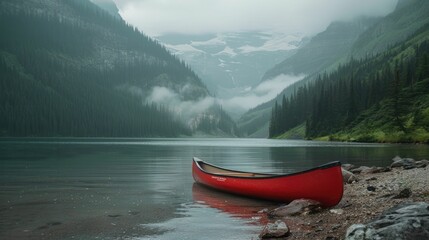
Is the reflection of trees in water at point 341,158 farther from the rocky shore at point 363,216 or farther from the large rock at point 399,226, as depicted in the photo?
the large rock at point 399,226

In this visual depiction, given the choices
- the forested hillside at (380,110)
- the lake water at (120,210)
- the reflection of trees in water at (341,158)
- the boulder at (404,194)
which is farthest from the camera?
the forested hillside at (380,110)

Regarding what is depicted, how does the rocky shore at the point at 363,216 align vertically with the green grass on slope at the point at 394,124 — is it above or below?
below

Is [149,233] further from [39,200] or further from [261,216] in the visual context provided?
[39,200]

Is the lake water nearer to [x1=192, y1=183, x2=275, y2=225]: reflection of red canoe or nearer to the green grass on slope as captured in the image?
[x1=192, y1=183, x2=275, y2=225]: reflection of red canoe

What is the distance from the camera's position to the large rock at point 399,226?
11812 millimetres

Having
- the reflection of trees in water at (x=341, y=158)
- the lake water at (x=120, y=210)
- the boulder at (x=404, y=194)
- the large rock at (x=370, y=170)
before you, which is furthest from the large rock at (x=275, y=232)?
the reflection of trees in water at (x=341, y=158)

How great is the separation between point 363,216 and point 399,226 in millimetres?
5179

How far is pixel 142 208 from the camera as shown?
23.4 m

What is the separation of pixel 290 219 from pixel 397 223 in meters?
7.47

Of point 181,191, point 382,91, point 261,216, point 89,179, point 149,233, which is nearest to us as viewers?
point 149,233

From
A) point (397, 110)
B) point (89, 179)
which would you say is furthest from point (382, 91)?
point (89, 179)

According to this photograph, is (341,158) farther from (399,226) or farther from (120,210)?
(399,226)

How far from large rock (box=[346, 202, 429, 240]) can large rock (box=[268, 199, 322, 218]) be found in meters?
6.81

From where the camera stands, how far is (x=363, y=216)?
1712 cm
